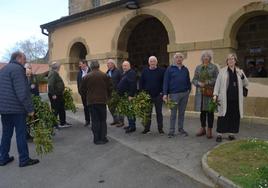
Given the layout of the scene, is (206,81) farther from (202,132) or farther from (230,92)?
(202,132)

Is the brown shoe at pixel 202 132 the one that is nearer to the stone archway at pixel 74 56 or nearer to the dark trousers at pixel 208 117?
the dark trousers at pixel 208 117

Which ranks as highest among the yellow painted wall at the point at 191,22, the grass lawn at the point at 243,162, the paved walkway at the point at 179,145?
the yellow painted wall at the point at 191,22

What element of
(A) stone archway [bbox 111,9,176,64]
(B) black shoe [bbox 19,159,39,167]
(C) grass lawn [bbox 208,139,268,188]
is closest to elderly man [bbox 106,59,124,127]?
(A) stone archway [bbox 111,9,176,64]

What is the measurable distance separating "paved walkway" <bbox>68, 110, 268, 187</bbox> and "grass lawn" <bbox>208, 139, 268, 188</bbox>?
284mm

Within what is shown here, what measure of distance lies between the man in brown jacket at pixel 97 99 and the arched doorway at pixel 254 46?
5.66 meters

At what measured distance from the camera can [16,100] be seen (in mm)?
6469

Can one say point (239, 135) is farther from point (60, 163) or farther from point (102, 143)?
point (60, 163)

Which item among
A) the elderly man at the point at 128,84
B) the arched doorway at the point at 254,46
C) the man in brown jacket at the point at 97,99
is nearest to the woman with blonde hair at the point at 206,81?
the elderly man at the point at 128,84

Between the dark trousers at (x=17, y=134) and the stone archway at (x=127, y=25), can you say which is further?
the stone archway at (x=127, y=25)

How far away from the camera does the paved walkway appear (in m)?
6.28

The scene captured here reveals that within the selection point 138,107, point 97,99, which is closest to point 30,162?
point 97,99

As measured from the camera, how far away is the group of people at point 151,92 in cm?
646

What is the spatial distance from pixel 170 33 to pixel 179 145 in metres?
5.01

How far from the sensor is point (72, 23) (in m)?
15.8
